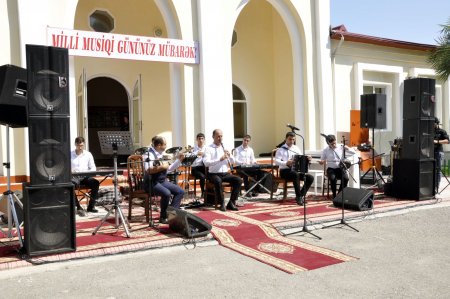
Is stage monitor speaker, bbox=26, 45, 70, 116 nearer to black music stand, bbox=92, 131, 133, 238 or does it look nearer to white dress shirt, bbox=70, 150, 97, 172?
black music stand, bbox=92, 131, 133, 238

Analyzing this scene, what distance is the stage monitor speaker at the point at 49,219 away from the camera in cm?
487

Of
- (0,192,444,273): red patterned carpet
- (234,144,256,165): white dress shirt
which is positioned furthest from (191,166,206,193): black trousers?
(234,144,256,165): white dress shirt

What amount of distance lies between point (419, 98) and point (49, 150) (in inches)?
268

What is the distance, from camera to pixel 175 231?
5.99 metres

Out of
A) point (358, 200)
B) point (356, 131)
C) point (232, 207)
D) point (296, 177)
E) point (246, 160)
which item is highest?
point (356, 131)

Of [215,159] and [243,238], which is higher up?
[215,159]

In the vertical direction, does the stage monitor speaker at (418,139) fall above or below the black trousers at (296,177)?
above

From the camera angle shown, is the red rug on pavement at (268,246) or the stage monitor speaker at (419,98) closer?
the red rug on pavement at (268,246)

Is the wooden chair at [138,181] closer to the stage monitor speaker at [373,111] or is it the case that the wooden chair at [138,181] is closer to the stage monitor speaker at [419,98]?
the stage monitor speaker at [419,98]

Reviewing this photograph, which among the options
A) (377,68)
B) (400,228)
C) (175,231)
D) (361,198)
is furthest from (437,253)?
(377,68)

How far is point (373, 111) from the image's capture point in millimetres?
10219

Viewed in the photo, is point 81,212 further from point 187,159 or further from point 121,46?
point 121,46

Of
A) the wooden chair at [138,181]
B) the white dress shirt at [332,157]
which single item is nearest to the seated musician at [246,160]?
the white dress shirt at [332,157]

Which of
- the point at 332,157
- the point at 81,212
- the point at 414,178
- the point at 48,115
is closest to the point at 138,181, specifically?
the point at 81,212
